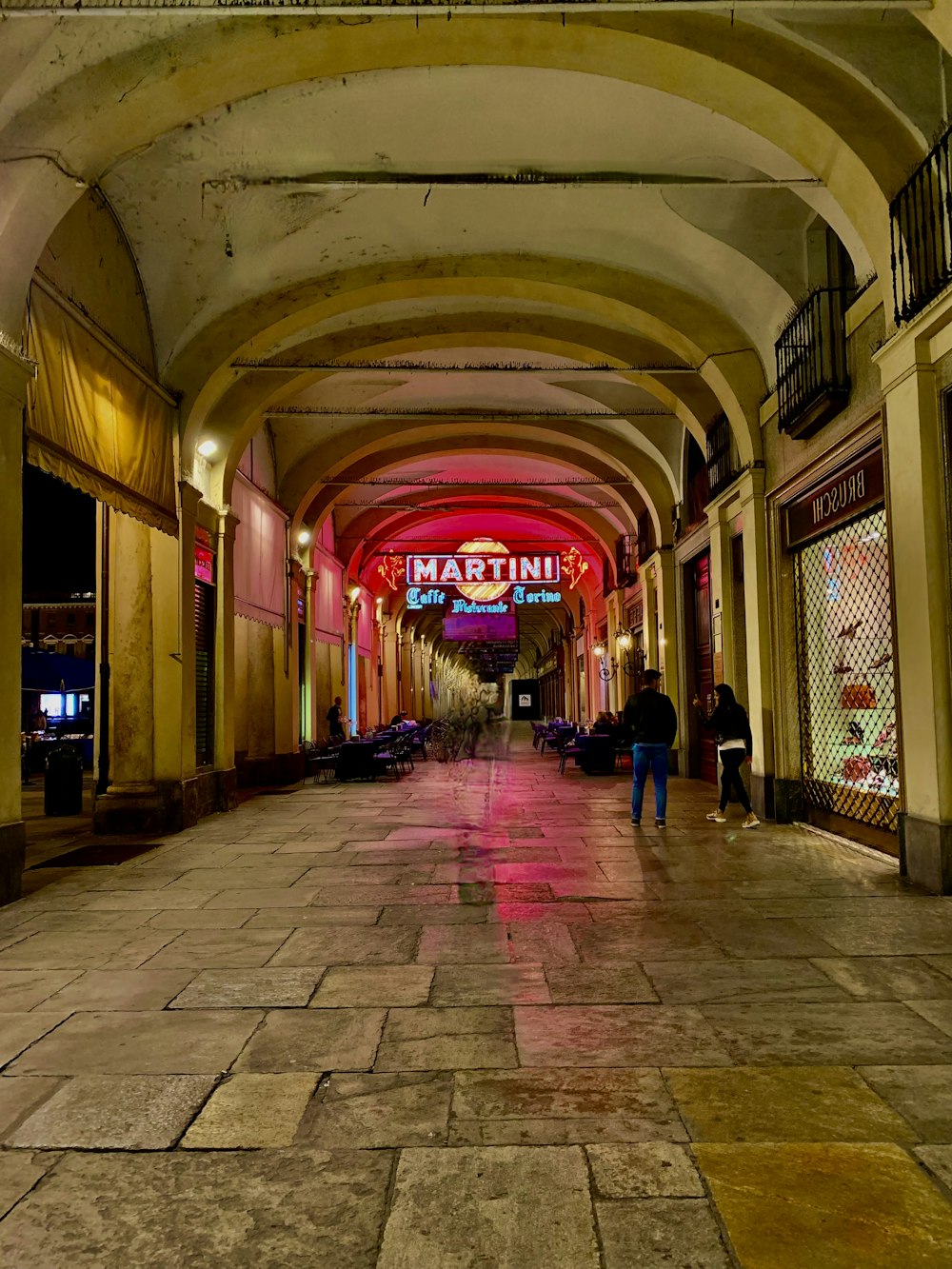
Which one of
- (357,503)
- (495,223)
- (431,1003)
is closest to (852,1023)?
(431,1003)

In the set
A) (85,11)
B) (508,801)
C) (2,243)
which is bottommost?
(508,801)

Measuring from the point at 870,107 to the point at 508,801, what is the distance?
845 centimetres

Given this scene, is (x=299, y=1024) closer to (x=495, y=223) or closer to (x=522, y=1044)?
(x=522, y=1044)

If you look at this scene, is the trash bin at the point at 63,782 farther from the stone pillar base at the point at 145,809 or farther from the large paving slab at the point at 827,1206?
the large paving slab at the point at 827,1206

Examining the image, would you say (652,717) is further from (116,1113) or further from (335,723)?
(335,723)

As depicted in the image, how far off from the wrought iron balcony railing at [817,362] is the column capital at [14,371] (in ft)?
20.5

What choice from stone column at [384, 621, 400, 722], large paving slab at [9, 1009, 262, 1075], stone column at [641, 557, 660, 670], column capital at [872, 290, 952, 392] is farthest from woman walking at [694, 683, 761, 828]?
stone column at [384, 621, 400, 722]

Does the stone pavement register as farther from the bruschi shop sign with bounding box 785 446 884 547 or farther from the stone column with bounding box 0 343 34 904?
the bruschi shop sign with bounding box 785 446 884 547

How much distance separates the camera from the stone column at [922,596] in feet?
19.3

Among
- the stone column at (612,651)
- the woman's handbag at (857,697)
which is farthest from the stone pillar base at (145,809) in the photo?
the stone column at (612,651)

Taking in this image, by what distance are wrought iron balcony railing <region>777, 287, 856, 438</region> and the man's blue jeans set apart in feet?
11.0

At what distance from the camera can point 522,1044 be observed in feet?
11.2

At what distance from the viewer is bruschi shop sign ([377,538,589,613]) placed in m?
19.6

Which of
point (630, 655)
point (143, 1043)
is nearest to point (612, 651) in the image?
point (630, 655)
